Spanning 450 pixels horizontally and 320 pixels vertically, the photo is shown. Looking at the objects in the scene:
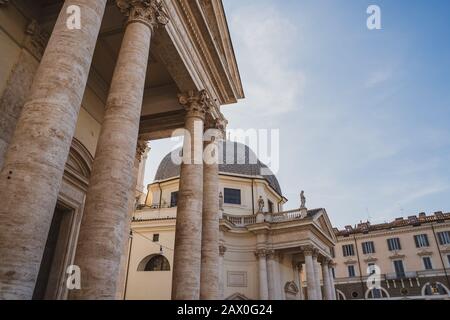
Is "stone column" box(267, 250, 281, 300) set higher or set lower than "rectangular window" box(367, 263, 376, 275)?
lower

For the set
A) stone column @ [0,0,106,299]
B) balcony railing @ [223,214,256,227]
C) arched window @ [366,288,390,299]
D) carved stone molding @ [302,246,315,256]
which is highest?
balcony railing @ [223,214,256,227]

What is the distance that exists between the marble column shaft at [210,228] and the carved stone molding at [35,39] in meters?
5.96

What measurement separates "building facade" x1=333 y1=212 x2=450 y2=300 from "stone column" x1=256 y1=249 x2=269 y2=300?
2198 cm

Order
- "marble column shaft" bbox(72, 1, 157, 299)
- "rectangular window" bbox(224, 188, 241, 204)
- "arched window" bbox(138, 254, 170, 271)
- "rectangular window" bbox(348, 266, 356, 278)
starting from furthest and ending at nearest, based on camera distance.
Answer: "rectangular window" bbox(348, 266, 356, 278)
"rectangular window" bbox(224, 188, 241, 204)
"arched window" bbox(138, 254, 170, 271)
"marble column shaft" bbox(72, 1, 157, 299)

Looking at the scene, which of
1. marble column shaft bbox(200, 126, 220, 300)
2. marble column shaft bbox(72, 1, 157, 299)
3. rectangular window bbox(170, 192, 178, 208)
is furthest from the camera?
rectangular window bbox(170, 192, 178, 208)

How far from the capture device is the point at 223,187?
94.8 ft

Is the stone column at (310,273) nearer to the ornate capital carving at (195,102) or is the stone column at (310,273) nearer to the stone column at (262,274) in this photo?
the stone column at (262,274)

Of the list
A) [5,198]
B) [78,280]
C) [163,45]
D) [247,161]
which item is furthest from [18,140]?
[247,161]

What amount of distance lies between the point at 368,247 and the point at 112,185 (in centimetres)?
4254

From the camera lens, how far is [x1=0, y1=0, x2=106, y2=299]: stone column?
389cm

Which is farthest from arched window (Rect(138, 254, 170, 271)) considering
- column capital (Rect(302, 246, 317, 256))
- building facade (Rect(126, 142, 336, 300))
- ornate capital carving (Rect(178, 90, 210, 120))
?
ornate capital carving (Rect(178, 90, 210, 120))

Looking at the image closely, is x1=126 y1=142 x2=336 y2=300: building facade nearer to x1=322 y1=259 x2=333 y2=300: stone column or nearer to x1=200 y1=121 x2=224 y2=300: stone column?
x1=322 y1=259 x2=333 y2=300: stone column

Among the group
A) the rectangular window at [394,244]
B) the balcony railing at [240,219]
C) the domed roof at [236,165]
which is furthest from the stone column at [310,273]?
the rectangular window at [394,244]
